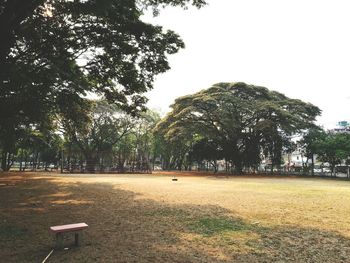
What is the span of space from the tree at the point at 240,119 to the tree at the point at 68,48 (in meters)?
21.2

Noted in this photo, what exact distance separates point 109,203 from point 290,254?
24.2 ft

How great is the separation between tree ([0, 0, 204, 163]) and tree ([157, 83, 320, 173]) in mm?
21163

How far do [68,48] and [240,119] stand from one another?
2873 centimetres

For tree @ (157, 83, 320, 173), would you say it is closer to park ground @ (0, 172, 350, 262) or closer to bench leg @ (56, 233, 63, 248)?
park ground @ (0, 172, 350, 262)

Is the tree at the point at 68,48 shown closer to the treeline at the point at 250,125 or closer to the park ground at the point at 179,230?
the park ground at the point at 179,230

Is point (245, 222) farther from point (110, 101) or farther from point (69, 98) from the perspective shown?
point (110, 101)

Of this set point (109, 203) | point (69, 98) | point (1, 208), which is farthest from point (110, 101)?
point (1, 208)

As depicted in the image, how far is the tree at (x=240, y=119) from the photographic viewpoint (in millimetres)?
36438

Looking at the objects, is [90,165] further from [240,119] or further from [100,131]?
[240,119]

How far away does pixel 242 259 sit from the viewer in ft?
19.4

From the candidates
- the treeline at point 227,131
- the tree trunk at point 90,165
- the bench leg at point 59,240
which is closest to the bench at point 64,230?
the bench leg at point 59,240

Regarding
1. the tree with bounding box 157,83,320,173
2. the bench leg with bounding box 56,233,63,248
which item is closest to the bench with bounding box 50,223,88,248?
the bench leg with bounding box 56,233,63,248

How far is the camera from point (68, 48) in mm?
13438

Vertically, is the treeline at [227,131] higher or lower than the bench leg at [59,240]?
higher
